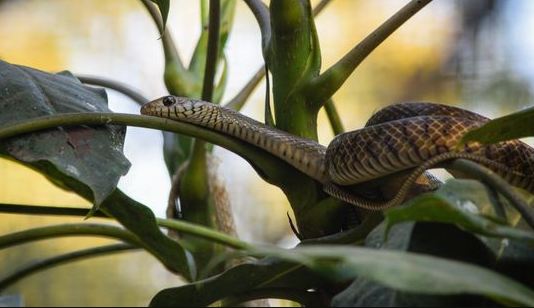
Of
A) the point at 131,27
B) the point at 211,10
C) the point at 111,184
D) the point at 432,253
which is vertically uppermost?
the point at 131,27

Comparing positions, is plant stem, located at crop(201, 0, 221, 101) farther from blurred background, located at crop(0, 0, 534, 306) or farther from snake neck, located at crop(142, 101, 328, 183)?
blurred background, located at crop(0, 0, 534, 306)

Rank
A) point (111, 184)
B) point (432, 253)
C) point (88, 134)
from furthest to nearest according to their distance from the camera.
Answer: point (88, 134) < point (111, 184) < point (432, 253)

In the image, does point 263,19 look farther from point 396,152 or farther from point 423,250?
point 423,250

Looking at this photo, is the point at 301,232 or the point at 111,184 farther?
the point at 301,232

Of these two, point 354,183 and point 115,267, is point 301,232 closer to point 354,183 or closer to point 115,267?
point 354,183

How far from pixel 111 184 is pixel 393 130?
0.38 meters

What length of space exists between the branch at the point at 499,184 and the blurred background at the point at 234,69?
150cm

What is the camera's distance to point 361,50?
1240 millimetres

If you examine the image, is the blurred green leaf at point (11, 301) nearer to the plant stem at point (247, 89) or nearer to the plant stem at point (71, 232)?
the plant stem at point (71, 232)

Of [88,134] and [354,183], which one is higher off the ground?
[88,134]

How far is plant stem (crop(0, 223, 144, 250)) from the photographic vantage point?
4.34 feet

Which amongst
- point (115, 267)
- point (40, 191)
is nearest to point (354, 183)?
point (40, 191)

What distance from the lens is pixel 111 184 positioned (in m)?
1.15

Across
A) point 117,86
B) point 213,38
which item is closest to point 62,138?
point 213,38
